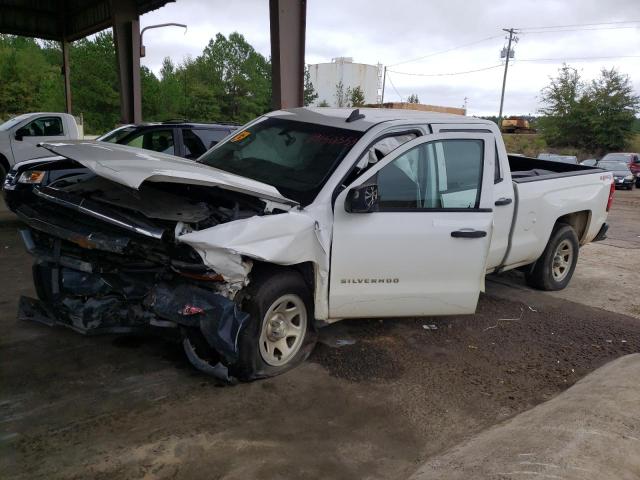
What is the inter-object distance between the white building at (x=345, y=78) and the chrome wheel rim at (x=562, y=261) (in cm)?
6653

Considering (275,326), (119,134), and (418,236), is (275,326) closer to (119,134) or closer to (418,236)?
(418,236)

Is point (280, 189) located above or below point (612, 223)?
above

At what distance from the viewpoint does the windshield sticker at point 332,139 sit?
4.30 metres

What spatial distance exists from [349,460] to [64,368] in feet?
Answer: 7.29

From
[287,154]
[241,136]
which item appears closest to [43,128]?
[241,136]

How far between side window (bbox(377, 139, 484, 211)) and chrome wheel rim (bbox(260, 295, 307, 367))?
1023 millimetres

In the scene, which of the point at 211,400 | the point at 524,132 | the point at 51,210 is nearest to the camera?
the point at 211,400

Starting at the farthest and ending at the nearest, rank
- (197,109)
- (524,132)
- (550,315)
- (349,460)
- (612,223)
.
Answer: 1. (524,132)
2. (197,109)
3. (612,223)
4. (550,315)
5. (349,460)

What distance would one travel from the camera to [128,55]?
15617 millimetres

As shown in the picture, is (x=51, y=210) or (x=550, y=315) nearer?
(x=51, y=210)

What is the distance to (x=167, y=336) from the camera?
3.75 m

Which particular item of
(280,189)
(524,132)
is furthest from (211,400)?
(524,132)

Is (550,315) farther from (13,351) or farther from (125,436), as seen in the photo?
(13,351)

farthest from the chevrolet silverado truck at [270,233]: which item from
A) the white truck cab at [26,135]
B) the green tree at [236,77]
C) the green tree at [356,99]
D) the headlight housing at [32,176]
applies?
the green tree at [356,99]
